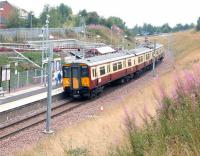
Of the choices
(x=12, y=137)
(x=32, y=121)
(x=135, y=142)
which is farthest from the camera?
(x=32, y=121)

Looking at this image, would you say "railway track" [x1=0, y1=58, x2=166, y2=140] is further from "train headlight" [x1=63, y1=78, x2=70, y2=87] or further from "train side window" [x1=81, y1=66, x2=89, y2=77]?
"train side window" [x1=81, y1=66, x2=89, y2=77]

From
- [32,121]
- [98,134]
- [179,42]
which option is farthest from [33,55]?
[179,42]

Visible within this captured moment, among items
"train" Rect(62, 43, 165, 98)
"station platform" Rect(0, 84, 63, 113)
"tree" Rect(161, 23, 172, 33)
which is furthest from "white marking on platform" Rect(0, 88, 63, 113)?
"tree" Rect(161, 23, 172, 33)

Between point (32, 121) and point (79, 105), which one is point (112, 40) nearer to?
point (79, 105)

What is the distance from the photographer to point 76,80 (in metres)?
26.7

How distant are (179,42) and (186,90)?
103m

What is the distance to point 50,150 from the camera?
11.3 metres

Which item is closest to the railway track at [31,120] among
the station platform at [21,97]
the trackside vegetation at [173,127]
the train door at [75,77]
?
the station platform at [21,97]

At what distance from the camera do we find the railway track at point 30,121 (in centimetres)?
1773

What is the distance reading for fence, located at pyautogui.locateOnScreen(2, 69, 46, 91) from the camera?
28188 mm

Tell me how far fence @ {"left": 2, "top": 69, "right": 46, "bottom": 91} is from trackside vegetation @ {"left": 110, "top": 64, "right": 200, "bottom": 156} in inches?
801

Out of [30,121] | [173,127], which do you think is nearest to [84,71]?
[30,121]

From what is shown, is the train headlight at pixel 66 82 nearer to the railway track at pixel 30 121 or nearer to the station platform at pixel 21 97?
the station platform at pixel 21 97

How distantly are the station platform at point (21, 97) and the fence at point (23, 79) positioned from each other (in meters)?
1.10
